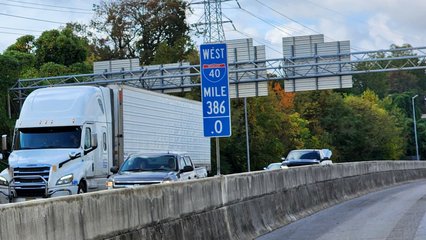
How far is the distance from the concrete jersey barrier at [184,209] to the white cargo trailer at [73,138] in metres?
6.38

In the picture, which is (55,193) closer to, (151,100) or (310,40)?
(151,100)

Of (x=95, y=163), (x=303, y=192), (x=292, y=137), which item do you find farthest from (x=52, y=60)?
(x=303, y=192)

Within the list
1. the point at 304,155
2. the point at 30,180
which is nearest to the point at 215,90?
the point at 30,180

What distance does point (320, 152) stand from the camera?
36.1m

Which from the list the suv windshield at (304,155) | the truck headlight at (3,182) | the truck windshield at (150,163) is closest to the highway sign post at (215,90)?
the truck windshield at (150,163)

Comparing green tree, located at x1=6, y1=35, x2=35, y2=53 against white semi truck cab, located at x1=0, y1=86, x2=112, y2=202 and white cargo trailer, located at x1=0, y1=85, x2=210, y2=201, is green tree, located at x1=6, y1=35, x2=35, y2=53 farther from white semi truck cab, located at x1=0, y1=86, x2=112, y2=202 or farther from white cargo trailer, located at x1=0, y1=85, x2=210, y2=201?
white semi truck cab, located at x1=0, y1=86, x2=112, y2=202

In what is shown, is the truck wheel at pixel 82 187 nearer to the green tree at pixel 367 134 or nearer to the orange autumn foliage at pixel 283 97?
the orange autumn foliage at pixel 283 97

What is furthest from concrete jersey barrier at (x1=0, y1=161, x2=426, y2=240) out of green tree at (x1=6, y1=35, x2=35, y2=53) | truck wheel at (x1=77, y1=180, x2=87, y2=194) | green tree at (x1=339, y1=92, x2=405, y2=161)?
green tree at (x1=339, y1=92, x2=405, y2=161)

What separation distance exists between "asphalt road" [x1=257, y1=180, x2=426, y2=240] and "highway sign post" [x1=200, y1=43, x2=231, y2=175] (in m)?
2.59

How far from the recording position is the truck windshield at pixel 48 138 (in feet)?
69.2

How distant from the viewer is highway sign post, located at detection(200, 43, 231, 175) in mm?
12750

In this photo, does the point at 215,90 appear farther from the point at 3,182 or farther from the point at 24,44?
the point at 24,44

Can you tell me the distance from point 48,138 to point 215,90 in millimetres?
9802

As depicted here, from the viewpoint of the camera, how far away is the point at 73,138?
21.1 m
